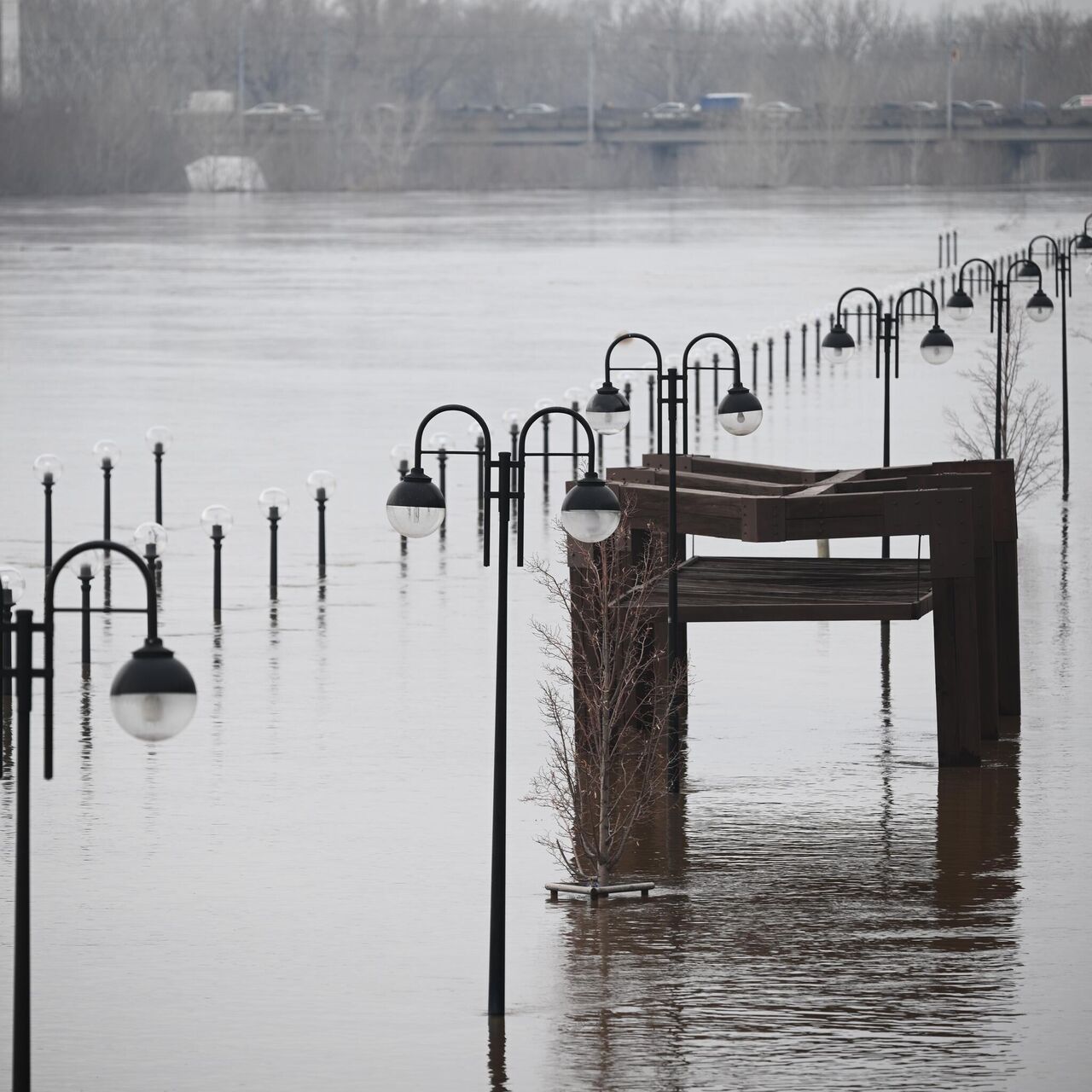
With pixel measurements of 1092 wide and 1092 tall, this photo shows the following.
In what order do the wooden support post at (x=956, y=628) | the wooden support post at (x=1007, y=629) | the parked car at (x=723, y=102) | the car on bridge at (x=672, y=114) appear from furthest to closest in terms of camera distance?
the parked car at (x=723, y=102) → the car on bridge at (x=672, y=114) → the wooden support post at (x=1007, y=629) → the wooden support post at (x=956, y=628)

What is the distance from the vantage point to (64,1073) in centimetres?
1416

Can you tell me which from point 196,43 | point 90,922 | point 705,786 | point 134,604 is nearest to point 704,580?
point 705,786

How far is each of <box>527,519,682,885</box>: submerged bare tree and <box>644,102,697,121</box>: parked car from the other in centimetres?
15699

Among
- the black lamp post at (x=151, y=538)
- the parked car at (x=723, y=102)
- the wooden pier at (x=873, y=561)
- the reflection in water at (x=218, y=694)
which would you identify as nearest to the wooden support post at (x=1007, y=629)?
the wooden pier at (x=873, y=561)

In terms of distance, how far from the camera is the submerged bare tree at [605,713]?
17297mm

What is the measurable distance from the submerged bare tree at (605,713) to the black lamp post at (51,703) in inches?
213

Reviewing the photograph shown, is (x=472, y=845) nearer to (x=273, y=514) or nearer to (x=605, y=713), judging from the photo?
(x=605, y=713)

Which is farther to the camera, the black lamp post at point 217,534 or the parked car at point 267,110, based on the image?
the parked car at point 267,110

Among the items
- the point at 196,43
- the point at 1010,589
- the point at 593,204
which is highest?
the point at 196,43

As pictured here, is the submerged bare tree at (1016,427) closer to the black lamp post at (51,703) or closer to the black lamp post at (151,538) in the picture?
the black lamp post at (151,538)

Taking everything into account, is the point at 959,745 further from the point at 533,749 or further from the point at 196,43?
the point at 196,43

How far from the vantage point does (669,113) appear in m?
192

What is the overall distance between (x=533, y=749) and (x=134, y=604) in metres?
9.33

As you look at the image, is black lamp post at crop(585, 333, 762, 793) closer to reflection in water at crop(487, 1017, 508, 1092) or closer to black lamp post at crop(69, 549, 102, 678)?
black lamp post at crop(69, 549, 102, 678)
